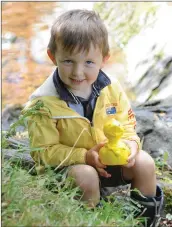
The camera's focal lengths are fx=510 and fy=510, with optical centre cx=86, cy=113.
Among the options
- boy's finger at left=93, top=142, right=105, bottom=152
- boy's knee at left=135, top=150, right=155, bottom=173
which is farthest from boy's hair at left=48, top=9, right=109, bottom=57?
boy's knee at left=135, top=150, right=155, bottom=173

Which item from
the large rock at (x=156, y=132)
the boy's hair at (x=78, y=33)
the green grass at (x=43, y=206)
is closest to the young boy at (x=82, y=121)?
the boy's hair at (x=78, y=33)

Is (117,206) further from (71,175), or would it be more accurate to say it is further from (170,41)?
(170,41)

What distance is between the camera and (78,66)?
2.69 metres

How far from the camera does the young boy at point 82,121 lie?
2672 mm

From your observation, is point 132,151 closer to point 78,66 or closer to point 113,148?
point 113,148

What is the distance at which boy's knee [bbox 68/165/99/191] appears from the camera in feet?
8.52

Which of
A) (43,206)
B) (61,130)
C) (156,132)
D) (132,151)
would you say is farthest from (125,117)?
(156,132)

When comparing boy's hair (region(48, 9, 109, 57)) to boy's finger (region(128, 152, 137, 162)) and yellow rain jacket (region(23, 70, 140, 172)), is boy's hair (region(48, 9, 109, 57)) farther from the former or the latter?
boy's finger (region(128, 152, 137, 162))

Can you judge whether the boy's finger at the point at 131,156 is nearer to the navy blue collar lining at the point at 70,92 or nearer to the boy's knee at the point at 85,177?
the boy's knee at the point at 85,177

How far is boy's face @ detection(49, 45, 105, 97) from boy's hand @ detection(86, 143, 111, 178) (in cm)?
38

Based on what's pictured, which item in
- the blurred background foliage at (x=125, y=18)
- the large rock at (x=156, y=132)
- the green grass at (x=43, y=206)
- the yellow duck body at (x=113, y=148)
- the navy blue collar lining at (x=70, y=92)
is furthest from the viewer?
the blurred background foliage at (x=125, y=18)

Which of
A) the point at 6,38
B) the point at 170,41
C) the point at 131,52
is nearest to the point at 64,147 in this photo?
the point at 170,41

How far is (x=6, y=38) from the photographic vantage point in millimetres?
8555

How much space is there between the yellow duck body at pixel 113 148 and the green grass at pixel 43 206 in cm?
22
